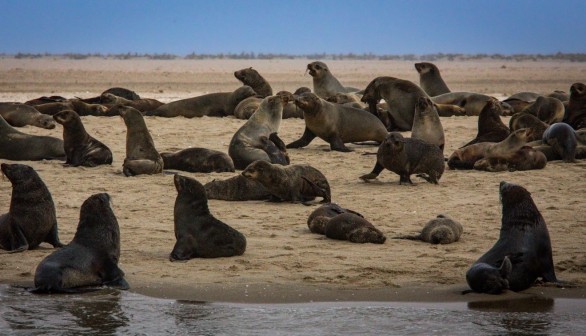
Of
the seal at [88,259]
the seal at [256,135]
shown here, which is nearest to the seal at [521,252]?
the seal at [88,259]

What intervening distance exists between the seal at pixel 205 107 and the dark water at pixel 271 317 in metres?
10.8

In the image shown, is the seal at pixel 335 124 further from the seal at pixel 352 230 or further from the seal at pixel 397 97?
the seal at pixel 352 230

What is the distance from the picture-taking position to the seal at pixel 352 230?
7891mm

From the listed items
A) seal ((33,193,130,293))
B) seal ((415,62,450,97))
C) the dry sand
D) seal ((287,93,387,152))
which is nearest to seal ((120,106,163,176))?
the dry sand

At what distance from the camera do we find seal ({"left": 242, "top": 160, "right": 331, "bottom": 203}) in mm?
9555

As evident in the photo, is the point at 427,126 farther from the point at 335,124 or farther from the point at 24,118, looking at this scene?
the point at 24,118

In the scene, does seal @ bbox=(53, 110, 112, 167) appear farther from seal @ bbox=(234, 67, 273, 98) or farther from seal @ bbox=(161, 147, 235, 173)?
seal @ bbox=(234, 67, 273, 98)

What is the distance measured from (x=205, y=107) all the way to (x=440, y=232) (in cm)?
985

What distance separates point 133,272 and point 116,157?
584cm

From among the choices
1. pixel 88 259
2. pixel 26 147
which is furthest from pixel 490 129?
pixel 88 259

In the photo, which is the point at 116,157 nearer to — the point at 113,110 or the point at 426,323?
the point at 113,110

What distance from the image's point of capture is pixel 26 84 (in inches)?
1126

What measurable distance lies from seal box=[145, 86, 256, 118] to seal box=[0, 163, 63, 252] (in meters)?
9.47

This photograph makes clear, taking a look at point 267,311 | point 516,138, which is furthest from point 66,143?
point 267,311
